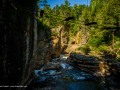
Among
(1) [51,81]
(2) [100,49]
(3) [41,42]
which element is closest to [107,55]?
(2) [100,49]

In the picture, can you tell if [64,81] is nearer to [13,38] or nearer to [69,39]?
[13,38]

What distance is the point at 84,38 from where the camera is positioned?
5862 centimetres

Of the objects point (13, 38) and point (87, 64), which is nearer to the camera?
point (13, 38)

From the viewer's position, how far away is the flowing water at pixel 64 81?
2517 centimetres

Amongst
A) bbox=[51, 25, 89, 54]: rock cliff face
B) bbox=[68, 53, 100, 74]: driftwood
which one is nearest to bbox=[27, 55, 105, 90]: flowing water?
bbox=[68, 53, 100, 74]: driftwood

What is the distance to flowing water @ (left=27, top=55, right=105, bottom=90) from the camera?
82.6ft

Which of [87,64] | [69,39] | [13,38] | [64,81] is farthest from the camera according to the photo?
[69,39]

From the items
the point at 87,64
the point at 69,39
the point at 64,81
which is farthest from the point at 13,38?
the point at 69,39

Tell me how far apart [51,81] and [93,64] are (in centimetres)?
1018

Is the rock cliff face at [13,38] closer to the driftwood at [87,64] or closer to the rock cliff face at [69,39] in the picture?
the driftwood at [87,64]

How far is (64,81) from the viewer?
28047mm

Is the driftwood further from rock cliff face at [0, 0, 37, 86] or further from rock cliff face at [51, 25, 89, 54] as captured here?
rock cliff face at [0, 0, 37, 86]

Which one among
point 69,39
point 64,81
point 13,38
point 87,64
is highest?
point 69,39

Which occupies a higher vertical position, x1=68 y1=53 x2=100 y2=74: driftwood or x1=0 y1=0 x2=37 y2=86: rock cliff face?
x1=0 y1=0 x2=37 y2=86: rock cliff face
